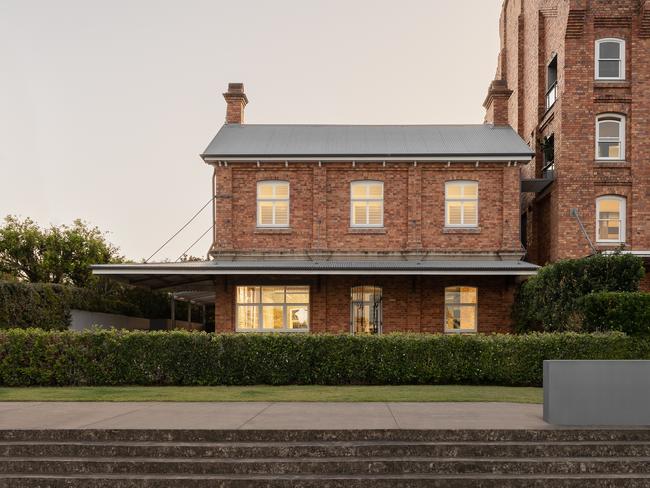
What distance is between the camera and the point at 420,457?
30.2 feet

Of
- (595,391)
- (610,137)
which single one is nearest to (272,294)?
(610,137)

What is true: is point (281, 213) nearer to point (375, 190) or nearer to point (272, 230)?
point (272, 230)

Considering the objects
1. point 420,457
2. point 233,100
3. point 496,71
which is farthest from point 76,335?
point 496,71

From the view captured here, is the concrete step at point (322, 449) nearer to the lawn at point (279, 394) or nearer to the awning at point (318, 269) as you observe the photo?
the lawn at point (279, 394)

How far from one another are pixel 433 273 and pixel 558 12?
39.4 ft

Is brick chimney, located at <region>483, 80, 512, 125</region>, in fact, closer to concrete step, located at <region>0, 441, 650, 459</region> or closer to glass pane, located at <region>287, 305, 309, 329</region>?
Result: glass pane, located at <region>287, 305, 309, 329</region>

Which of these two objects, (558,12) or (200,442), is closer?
(200,442)

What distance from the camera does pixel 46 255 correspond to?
131 ft

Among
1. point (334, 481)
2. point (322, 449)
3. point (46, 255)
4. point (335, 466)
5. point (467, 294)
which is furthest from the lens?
point (46, 255)

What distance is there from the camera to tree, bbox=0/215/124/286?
4009cm

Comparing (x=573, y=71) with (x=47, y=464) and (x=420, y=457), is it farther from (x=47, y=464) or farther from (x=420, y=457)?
(x=47, y=464)

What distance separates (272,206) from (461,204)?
6781 mm

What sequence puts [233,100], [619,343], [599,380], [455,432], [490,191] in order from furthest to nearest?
1. [233,100]
2. [490,191]
3. [619,343]
4. [599,380]
5. [455,432]

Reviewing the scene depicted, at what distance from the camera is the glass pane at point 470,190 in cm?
2469
